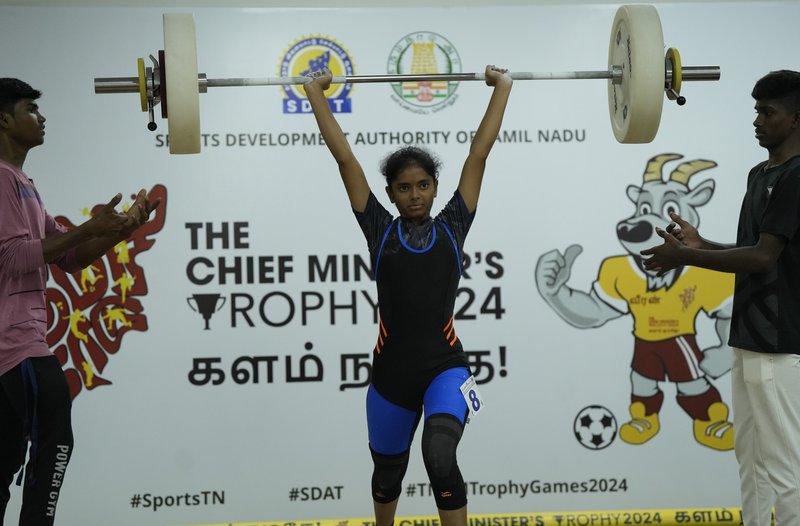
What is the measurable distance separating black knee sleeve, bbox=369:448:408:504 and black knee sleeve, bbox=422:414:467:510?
0.27 metres

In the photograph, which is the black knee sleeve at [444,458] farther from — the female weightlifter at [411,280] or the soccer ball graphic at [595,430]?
the soccer ball graphic at [595,430]

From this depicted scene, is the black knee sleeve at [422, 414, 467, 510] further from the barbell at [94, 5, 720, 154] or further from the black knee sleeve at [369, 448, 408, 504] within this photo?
the barbell at [94, 5, 720, 154]

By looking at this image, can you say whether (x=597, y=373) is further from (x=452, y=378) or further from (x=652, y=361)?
(x=452, y=378)

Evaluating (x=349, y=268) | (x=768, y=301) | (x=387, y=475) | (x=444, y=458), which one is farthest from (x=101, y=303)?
(x=768, y=301)

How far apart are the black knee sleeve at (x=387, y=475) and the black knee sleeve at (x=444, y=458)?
27 cm

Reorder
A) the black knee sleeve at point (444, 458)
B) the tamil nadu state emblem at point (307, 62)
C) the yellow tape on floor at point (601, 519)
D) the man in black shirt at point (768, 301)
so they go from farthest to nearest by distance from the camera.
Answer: the tamil nadu state emblem at point (307, 62)
the yellow tape on floor at point (601, 519)
the man in black shirt at point (768, 301)
the black knee sleeve at point (444, 458)

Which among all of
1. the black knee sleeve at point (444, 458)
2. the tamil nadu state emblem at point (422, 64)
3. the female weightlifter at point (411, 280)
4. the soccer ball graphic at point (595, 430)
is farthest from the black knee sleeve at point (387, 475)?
the tamil nadu state emblem at point (422, 64)

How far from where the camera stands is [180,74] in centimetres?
286

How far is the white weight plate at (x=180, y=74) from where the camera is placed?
2.85m

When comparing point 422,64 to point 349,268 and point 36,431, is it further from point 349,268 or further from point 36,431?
point 36,431

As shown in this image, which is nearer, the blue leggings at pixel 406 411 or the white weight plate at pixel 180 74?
the blue leggings at pixel 406 411

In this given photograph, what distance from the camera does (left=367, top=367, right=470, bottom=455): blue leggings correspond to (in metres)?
2.72

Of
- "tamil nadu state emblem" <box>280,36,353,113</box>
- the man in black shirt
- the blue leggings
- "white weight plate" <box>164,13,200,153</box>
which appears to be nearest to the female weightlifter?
the blue leggings

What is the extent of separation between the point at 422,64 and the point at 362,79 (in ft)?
3.75
